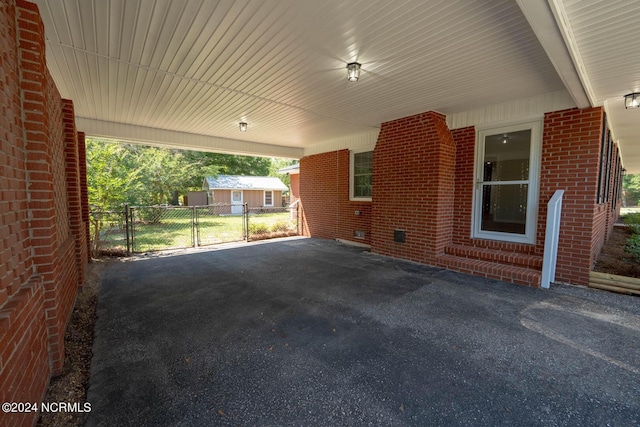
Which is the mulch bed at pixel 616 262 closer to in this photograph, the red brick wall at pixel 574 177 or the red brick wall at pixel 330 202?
the red brick wall at pixel 574 177

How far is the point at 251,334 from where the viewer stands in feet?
8.69

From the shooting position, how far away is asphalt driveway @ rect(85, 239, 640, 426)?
67.4 inches

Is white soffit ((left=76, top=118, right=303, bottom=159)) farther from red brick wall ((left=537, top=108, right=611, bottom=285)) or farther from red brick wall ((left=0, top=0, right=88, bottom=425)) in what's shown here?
red brick wall ((left=537, top=108, right=611, bottom=285))

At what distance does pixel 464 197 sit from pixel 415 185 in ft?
3.18

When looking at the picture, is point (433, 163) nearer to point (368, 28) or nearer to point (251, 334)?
point (368, 28)

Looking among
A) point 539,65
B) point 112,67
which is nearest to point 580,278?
point 539,65

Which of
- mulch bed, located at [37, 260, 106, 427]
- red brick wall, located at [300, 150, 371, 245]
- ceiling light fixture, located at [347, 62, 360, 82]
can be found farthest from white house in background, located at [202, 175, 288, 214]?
ceiling light fixture, located at [347, 62, 360, 82]

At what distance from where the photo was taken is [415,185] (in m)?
5.46

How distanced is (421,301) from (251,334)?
6.94ft

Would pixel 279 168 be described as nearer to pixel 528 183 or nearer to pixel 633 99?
pixel 528 183

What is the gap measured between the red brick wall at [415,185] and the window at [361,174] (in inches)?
46.3

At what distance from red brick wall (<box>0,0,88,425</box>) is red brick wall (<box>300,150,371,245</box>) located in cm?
621

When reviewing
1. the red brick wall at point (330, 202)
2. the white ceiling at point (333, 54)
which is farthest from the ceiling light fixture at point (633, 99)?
the red brick wall at point (330, 202)

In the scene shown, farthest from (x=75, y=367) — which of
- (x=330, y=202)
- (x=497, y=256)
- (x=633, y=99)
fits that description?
(x=633, y=99)
